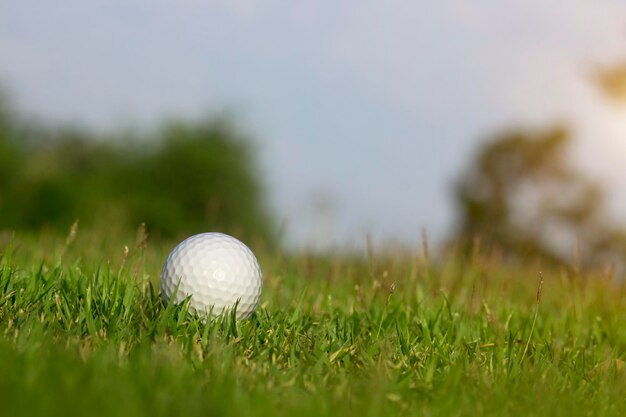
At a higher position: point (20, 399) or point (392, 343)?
point (20, 399)

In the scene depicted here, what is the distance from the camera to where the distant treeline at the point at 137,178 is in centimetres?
1516

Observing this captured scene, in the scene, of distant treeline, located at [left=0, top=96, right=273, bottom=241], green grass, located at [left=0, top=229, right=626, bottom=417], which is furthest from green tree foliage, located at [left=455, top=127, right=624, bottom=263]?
green grass, located at [left=0, top=229, right=626, bottom=417]

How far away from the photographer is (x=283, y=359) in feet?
10.4

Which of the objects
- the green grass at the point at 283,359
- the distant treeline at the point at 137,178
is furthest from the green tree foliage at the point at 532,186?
the green grass at the point at 283,359

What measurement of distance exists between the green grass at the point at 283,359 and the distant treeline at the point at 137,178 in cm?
1090

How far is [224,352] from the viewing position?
2.93 meters

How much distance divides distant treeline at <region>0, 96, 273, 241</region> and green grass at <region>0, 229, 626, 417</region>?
1090 cm

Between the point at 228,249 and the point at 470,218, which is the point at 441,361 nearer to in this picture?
the point at 228,249

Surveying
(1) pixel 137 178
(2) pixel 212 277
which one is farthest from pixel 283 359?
(1) pixel 137 178

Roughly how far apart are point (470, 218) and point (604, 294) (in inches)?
459

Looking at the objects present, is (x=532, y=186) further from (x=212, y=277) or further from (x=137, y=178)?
(x=212, y=277)

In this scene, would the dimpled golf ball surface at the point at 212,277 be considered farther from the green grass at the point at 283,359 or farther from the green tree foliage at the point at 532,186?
the green tree foliage at the point at 532,186

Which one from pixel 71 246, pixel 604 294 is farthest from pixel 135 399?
pixel 71 246

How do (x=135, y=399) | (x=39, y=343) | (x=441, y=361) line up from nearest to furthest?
(x=135, y=399)
(x=39, y=343)
(x=441, y=361)
